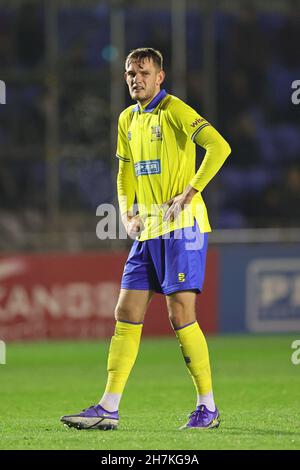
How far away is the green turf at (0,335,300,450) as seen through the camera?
578 centimetres

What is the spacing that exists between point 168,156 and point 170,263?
0.59 metres

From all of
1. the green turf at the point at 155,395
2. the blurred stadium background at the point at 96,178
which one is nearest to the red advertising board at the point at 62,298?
the blurred stadium background at the point at 96,178

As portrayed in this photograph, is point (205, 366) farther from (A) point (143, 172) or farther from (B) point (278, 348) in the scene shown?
(B) point (278, 348)

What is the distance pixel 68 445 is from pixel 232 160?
10751 mm

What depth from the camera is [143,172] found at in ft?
21.0

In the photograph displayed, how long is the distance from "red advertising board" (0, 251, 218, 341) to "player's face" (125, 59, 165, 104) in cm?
761

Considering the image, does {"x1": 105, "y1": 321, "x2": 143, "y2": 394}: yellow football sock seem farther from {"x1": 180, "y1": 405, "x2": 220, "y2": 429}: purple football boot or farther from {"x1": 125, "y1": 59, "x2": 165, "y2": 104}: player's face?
{"x1": 125, "y1": 59, "x2": 165, "y2": 104}: player's face

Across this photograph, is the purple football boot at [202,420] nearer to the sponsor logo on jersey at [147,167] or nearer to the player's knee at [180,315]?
the player's knee at [180,315]

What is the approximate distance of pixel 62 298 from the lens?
13.9 meters

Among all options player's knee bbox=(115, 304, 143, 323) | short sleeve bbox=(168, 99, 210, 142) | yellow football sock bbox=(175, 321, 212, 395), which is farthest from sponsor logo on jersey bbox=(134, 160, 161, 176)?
yellow football sock bbox=(175, 321, 212, 395)

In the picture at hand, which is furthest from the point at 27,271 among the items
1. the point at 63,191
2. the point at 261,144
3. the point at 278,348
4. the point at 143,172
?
the point at 143,172

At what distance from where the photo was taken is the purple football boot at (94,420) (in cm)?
617

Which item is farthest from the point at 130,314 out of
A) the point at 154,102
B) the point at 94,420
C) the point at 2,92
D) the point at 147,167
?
the point at 2,92

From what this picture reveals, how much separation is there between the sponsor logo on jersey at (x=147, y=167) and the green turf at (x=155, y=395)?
1409 mm
